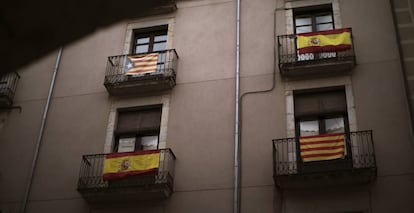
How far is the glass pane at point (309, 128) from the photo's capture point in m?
13.8

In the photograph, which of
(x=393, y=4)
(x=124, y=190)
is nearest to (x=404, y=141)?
(x=393, y=4)

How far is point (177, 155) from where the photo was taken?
554 inches

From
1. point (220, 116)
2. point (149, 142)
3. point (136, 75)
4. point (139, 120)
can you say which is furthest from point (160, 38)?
point (220, 116)

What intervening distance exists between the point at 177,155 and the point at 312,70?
13.8 feet

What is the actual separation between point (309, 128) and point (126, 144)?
16.5 ft

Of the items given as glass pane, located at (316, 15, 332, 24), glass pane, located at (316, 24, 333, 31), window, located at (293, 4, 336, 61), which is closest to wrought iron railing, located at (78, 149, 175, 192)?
window, located at (293, 4, 336, 61)

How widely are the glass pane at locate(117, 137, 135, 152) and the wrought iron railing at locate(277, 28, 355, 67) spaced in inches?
181

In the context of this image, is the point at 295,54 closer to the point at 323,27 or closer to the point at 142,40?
the point at 323,27

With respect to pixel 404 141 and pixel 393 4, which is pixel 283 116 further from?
pixel 393 4

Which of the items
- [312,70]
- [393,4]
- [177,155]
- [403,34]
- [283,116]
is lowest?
[177,155]

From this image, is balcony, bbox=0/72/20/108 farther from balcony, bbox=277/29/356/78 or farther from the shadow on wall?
the shadow on wall

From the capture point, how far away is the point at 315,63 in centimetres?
1418

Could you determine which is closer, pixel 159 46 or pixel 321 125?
pixel 321 125

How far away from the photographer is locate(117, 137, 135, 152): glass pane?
14.8 meters
